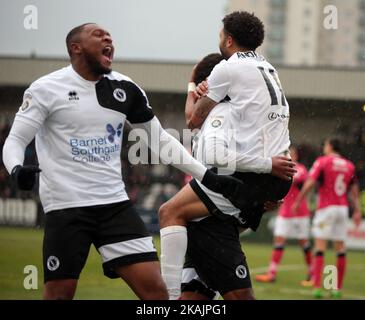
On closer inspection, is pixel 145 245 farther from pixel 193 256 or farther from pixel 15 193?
pixel 15 193

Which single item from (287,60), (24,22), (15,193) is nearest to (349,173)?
(24,22)

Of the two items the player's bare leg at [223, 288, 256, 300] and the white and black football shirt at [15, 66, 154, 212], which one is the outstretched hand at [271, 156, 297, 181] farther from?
the white and black football shirt at [15, 66, 154, 212]

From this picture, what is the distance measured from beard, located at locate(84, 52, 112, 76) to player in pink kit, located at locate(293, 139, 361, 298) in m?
7.17

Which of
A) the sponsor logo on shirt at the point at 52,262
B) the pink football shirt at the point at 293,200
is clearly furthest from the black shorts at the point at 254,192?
the pink football shirt at the point at 293,200

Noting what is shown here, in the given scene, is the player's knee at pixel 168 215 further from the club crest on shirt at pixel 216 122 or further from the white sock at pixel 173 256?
the club crest on shirt at pixel 216 122

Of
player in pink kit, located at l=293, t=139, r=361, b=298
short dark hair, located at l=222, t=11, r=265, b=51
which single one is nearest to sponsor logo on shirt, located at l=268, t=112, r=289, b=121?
short dark hair, located at l=222, t=11, r=265, b=51

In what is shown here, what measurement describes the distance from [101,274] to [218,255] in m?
6.76

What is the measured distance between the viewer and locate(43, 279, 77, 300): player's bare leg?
16.5ft

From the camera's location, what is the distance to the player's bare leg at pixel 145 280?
512 centimetres

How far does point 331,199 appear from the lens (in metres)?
12.9

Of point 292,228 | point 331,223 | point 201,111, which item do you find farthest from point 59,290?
point 292,228
